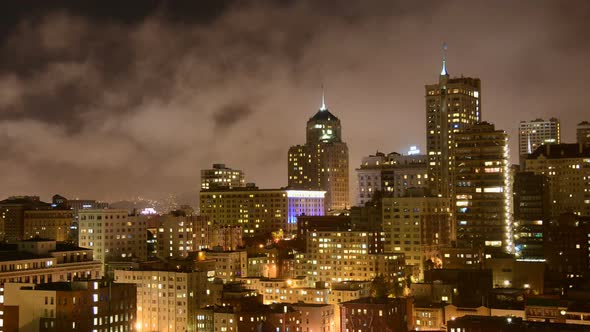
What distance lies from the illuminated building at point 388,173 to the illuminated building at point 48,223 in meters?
44.3

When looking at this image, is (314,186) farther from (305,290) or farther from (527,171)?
(305,290)

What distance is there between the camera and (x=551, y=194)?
10850 centimetres

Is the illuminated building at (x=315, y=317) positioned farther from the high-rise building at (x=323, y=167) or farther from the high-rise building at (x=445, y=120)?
the high-rise building at (x=323, y=167)

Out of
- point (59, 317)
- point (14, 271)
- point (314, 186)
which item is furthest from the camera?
point (314, 186)

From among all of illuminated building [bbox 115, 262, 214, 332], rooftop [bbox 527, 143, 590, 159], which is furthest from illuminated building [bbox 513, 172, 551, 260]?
illuminated building [bbox 115, 262, 214, 332]

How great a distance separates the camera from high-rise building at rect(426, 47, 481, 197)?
101250mm

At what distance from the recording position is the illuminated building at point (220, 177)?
483 ft

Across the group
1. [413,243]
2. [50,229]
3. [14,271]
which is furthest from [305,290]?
[50,229]

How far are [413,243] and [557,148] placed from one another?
34505 mm

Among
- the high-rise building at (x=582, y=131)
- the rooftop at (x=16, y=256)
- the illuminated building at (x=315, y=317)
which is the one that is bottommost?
the illuminated building at (x=315, y=317)

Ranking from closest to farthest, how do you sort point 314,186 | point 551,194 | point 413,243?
point 413,243 → point 551,194 → point 314,186

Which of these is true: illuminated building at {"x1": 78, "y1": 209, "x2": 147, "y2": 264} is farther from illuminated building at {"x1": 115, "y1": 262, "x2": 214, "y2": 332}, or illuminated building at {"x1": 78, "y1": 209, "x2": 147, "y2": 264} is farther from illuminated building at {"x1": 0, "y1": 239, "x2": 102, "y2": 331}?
illuminated building at {"x1": 115, "y1": 262, "x2": 214, "y2": 332}

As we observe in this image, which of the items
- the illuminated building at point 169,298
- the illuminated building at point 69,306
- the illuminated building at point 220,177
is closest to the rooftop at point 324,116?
the illuminated building at point 220,177

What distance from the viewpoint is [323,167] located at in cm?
14700
